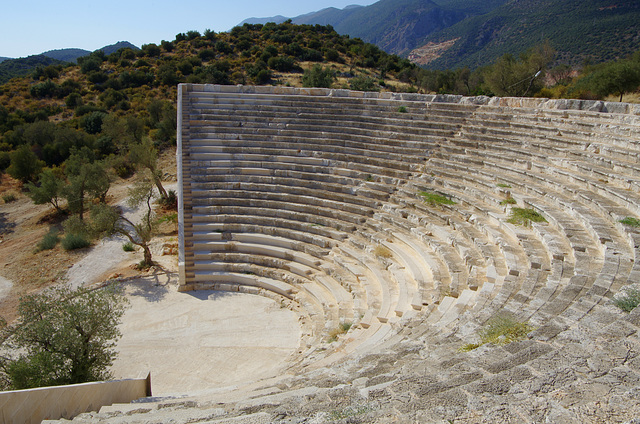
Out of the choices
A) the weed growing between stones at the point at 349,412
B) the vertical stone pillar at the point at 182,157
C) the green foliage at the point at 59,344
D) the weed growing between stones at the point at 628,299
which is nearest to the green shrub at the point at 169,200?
the vertical stone pillar at the point at 182,157

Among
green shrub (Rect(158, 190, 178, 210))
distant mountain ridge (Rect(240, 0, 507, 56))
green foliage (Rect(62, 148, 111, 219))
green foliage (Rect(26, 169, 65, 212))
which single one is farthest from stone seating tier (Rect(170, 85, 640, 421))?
distant mountain ridge (Rect(240, 0, 507, 56))

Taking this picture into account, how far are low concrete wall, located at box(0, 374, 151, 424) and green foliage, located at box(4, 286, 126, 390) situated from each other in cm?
120

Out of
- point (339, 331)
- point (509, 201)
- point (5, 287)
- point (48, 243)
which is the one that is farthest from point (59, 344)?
point (48, 243)

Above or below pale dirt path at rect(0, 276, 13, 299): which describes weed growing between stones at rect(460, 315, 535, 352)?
above

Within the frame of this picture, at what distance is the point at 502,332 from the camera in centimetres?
418

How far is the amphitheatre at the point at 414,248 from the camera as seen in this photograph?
313 cm

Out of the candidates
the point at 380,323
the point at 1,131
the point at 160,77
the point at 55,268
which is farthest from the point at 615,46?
the point at 1,131

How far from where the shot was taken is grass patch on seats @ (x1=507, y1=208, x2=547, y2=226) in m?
7.40

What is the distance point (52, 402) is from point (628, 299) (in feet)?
19.7

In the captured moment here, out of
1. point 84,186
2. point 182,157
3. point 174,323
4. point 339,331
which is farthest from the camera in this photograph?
point 84,186

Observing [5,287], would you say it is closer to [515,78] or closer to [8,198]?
[8,198]

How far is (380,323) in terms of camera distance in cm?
664

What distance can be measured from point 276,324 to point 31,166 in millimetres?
18402

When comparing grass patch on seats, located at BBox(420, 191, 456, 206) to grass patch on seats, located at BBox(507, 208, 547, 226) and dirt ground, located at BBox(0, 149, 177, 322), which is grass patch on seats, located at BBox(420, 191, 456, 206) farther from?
dirt ground, located at BBox(0, 149, 177, 322)
